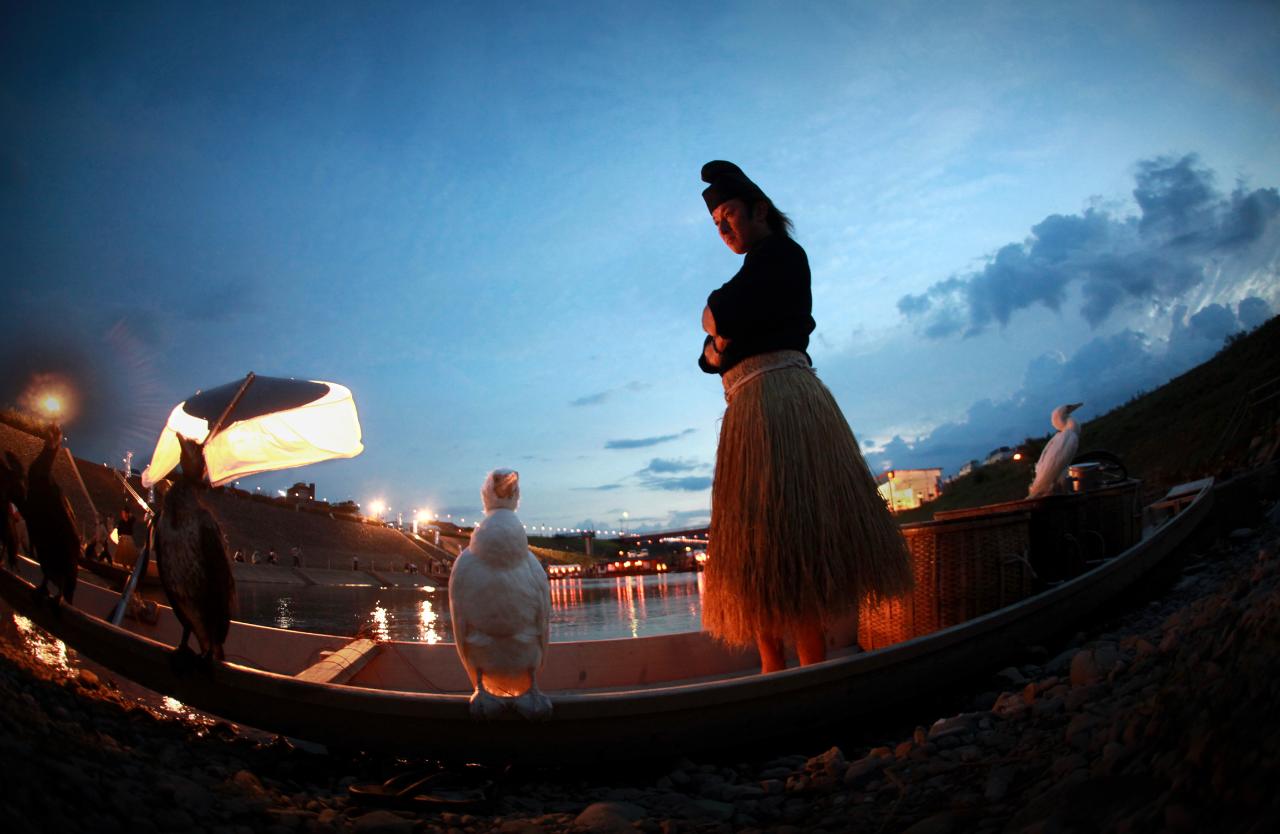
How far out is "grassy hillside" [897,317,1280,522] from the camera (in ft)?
32.1

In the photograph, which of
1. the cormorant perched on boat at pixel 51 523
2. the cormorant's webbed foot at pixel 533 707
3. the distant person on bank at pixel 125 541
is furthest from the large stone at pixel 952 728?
the distant person on bank at pixel 125 541

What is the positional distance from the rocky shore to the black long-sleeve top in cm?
158

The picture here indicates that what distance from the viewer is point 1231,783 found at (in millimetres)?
930

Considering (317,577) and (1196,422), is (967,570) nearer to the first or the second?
(1196,422)

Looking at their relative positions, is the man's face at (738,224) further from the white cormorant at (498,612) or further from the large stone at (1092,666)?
the large stone at (1092,666)

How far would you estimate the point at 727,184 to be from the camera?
2.86m

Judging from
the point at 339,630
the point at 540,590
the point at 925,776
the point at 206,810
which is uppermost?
the point at 540,590

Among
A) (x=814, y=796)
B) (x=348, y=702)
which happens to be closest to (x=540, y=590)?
(x=348, y=702)

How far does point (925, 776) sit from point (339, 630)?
802cm

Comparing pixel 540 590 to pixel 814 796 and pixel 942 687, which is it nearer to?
pixel 814 796

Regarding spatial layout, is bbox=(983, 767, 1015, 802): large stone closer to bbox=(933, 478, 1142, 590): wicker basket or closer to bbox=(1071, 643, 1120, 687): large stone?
bbox=(1071, 643, 1120, 687): large stone

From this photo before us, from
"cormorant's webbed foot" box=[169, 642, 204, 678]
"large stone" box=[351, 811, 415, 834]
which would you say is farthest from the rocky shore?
"cormorant's webbed foot" box=[169, 642, 204, 678]

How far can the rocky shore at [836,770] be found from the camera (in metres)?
1.04

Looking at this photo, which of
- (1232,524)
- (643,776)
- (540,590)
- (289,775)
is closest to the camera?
(289,775)
